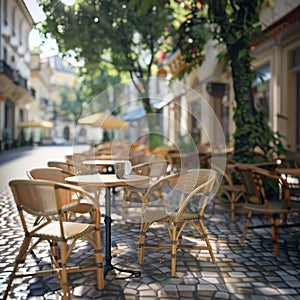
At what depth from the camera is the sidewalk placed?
3.06 metres

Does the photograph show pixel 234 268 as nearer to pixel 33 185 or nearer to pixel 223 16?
pixel 33 185

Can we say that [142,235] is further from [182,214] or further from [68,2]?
[68,2]

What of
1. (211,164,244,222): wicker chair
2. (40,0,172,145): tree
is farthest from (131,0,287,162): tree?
(40,0,172,145): tree

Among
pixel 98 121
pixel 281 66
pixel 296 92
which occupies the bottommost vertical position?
pixel 98 121

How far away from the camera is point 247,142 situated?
6.59 m

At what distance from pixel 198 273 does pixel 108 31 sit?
8146 millimetres

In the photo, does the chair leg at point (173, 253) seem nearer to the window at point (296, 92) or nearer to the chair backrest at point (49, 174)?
the chair backrest at point (49, 174)

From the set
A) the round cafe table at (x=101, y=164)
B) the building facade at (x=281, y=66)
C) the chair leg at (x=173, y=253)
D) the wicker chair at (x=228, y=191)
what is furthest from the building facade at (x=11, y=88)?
the chair leg at (x=173, y=253)

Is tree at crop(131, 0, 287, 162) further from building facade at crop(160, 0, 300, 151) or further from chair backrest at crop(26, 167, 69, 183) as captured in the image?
chair backrest at crop(26, 167, 69, 183)

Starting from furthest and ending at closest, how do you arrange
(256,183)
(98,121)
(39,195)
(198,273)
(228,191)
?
(98,121) < (228,191) < (256,183) < (198,273) < (39,195)

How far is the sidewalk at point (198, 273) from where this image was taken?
3062 millimetres

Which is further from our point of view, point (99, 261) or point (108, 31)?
point (108, 31)

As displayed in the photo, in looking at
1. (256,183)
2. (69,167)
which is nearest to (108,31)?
(69,167)

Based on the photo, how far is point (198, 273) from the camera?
3514mm
